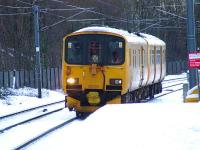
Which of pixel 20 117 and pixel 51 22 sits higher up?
pixel 51 22

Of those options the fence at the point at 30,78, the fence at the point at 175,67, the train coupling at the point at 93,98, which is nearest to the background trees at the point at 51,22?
the fence at the point at 30,78

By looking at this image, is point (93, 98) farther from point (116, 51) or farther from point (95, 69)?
point (116, 51)

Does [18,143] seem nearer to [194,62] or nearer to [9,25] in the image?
[194,62]

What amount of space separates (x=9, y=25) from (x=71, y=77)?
29.2 meters

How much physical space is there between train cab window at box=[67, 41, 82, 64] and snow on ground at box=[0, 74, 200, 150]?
4.96 metres

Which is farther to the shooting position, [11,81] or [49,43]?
[49,43]

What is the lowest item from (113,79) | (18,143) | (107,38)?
(18,143)

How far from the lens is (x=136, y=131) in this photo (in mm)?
11062

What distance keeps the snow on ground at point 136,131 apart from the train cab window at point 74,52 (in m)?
4.96

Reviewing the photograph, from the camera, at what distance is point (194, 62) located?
68.5 ft

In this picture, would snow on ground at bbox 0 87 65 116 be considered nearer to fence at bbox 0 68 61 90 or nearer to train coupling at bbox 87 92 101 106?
fence at bbox 0 68 61 90

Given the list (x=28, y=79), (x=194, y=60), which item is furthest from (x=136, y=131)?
(x=28, y=79)

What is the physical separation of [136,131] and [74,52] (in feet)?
32.0

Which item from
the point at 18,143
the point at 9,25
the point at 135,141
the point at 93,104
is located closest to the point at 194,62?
the point at 93,104
